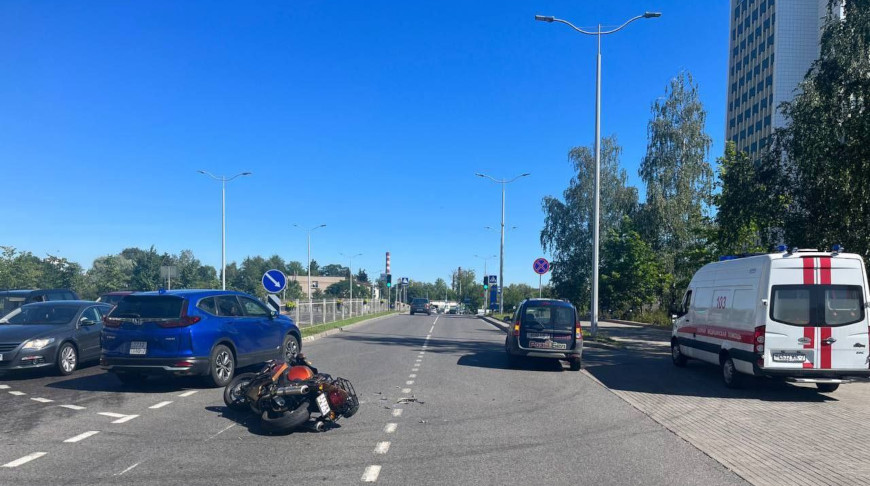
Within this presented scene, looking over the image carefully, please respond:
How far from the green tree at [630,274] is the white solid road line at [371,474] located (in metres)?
35.8

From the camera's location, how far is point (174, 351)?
957 centimetres

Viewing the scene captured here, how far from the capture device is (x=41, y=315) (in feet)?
39.8

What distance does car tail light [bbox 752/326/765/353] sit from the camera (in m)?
10.3

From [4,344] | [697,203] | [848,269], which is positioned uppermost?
[697,203]

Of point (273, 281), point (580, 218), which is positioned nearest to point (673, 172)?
point (580, 218)

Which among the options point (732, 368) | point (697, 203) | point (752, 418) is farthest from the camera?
point (697, 203)

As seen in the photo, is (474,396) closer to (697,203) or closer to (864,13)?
(864,13)

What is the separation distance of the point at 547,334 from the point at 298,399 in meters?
7.57

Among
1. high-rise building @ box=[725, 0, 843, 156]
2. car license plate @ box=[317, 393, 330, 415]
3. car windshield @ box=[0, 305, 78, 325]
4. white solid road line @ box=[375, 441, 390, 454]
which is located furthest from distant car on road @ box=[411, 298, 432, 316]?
white solid road line @ box=[375, 441, 390, 454]

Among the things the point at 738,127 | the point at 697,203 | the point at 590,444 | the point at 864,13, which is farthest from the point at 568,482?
the point at 738,127

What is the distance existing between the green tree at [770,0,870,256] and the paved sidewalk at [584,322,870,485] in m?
5.63

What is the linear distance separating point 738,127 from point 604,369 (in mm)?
89125

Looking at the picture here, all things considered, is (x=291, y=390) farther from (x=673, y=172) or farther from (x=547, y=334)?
(x=673, y=172)

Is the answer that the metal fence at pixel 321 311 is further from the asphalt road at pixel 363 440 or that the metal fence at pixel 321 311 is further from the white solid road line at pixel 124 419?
the white solid road line at pixel 124 419
